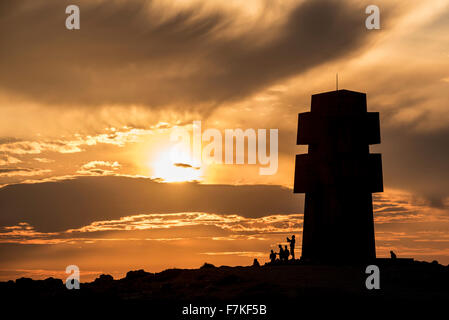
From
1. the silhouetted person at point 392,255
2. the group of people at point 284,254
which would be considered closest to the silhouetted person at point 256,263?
the group of people at point 284,254

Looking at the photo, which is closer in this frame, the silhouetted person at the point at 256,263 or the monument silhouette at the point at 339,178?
the silhouetted person at the point at 256,263

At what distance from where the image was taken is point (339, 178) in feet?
92.0

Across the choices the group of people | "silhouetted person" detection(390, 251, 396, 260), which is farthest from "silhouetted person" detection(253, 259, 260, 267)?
"silhouetted person" detection(390, 251, 396, 260)

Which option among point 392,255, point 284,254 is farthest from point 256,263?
point 392,255

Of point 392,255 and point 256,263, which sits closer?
point 256,263

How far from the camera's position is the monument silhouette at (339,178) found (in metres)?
28.0

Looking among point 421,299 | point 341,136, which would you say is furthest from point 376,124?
point 421,299

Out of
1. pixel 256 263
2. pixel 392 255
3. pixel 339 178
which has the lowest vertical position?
pixel 256 263

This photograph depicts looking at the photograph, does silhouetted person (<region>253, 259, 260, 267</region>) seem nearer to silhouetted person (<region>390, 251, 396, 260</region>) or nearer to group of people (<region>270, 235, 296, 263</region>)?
group of people (<region>270, 235, 296, 263</region>)

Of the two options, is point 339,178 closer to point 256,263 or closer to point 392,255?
point 392,255

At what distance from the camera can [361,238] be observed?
2805 centimetres

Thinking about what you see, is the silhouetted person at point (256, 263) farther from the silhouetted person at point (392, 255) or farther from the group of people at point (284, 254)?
the silhouetted person at point (392, 255)
